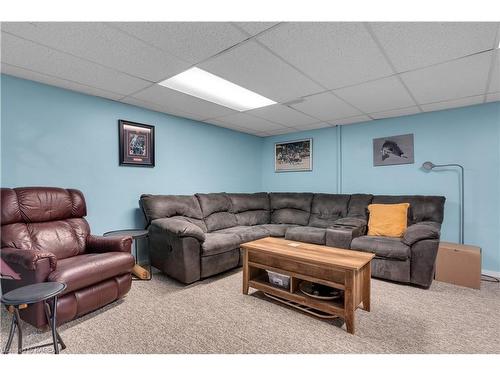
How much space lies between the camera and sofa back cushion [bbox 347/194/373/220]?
3806mm

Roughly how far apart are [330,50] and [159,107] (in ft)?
8.00

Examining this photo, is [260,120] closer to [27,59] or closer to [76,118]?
[76,118]

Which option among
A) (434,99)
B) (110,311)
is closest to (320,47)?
(434,99)

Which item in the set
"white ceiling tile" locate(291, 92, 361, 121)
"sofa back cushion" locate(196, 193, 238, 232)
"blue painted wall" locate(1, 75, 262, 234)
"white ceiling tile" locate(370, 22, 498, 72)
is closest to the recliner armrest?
"blue painted wall" locate(1, 75, 262, 234)

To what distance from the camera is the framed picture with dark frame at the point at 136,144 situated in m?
3.28

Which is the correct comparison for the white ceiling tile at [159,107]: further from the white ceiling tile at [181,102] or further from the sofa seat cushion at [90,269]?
the sofa seat cushion at [90,269]

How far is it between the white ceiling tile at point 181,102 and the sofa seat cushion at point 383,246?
99.7 inches

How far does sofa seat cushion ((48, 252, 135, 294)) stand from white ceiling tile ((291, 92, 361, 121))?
2772 millimetres

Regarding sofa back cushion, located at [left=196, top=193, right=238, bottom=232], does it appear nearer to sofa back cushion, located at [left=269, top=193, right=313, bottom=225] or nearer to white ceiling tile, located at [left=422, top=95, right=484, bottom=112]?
sofa back cushion, located at [left=269, top=193, right=313, bottom=225]

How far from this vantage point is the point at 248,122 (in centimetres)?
432

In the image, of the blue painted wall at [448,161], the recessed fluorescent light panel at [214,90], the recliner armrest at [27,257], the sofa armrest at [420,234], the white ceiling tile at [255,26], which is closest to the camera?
the white ceiling tile at [255,26]

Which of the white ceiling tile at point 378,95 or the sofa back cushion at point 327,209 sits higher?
the white ceiling tile at point 378,95

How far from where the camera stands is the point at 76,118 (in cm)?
289

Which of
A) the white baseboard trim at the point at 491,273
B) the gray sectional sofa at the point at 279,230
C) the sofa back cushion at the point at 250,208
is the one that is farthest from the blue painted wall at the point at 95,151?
the white baseboard trim at the point at 491,273
